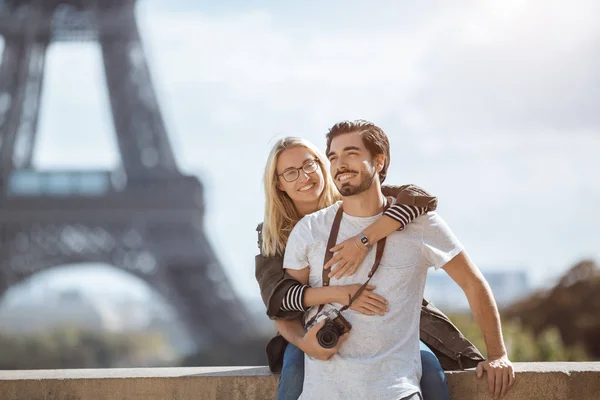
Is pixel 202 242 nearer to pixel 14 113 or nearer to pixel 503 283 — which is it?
pixel 14 113

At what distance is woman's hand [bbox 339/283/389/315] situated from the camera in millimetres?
2838

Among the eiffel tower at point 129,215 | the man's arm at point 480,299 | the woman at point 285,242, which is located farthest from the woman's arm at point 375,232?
the eiffel tower at point 129,215

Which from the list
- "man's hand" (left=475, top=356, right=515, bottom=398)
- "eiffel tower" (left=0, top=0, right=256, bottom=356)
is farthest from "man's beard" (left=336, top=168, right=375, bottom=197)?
"eiffel tower" (left=0, top=0, right=256, bottom=356)

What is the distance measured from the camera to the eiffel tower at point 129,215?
2006cm

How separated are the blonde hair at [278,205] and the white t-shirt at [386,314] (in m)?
0.20

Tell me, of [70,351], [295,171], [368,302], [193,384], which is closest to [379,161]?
[295,171]

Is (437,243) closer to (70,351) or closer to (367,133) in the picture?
(367,133)

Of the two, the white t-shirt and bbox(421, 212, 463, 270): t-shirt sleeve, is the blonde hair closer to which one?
the white t-shirt

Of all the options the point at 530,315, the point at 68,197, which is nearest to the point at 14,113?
the point at 68,197

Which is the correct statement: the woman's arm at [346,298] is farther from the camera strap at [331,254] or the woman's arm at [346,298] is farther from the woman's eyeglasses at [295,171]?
the woman's eyeglasses at [295,171]

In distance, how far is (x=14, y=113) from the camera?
21.6m

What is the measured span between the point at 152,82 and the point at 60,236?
411cm

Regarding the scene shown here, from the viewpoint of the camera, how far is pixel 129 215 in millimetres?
20562

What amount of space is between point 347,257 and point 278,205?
1.62ft
